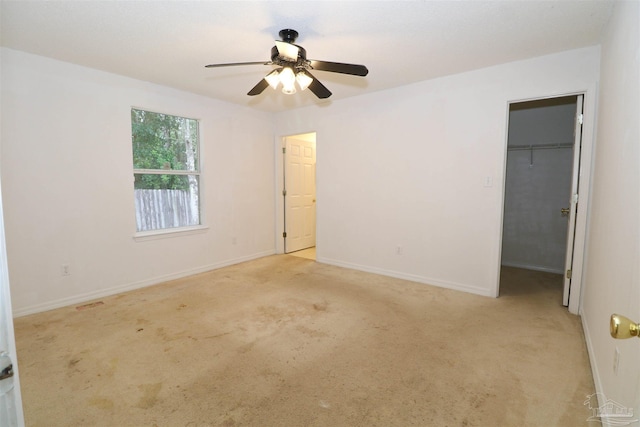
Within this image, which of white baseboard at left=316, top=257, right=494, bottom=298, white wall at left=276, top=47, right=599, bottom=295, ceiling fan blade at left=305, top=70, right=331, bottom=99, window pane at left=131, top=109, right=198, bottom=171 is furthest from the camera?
window pane at left=131, top=109, right=198, bottom=171

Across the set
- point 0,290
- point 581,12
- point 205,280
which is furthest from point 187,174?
point 581,12

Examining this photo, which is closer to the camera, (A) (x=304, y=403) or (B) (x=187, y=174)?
(A) (x=304, y=403)

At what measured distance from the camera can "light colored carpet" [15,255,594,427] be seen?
1.68m

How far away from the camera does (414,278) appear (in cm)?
387

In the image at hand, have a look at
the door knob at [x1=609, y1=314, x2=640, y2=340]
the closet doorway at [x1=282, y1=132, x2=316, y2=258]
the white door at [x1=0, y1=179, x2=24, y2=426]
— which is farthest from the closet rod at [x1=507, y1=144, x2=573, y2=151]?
the white door at [x1=0, y1=179, x2=24, y2=426]

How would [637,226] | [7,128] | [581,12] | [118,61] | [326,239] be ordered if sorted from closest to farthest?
[637,226]
[581,12]
[7,128]
[118,61]
[326,239]

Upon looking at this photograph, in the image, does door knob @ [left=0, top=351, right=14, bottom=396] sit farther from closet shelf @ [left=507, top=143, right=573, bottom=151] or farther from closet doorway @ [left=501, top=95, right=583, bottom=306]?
closet shelf @ [left=507, top=143, right=573, bottom=151]

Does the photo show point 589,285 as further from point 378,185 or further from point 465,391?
point 378,185

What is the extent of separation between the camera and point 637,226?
1285 millimetres

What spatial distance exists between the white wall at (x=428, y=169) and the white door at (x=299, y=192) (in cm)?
76

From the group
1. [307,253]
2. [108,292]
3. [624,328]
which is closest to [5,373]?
[624,328]

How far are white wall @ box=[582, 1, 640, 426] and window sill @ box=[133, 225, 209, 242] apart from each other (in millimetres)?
4095

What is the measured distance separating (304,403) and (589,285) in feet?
8.01

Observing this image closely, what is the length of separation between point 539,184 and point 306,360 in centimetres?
418
